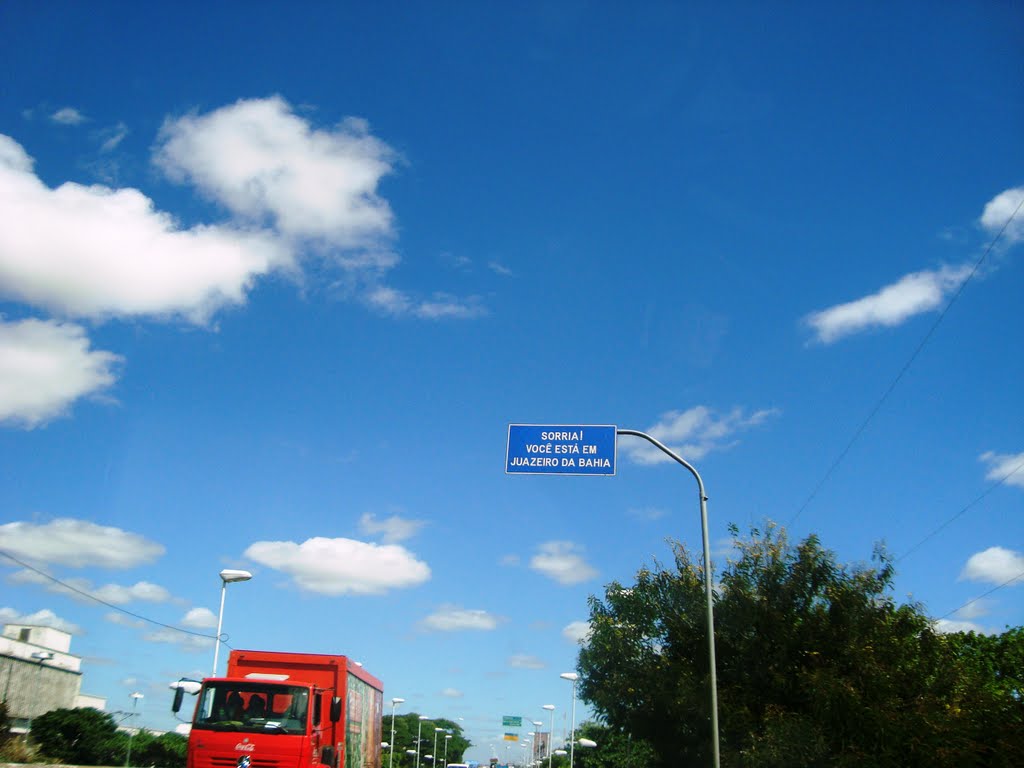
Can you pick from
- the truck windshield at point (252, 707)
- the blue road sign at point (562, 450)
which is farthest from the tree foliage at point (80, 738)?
the blue road sign at point (562, 450)

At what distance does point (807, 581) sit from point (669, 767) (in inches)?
373

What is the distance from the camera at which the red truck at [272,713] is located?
1500cm

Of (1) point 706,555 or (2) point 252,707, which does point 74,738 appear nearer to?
(2) point 252,707

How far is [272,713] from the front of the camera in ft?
50.4

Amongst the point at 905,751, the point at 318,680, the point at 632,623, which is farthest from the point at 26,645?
the point at 905,751

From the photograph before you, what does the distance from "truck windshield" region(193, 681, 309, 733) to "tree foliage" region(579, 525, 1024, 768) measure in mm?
14475

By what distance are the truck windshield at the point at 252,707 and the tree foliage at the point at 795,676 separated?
47.5 ft

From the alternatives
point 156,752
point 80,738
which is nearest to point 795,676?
point 80,738

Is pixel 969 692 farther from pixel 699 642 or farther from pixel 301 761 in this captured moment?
pixel 301 761

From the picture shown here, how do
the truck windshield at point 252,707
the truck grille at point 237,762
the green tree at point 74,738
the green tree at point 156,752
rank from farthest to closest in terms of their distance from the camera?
1. the green tree at point 156,752
2. the green tree at point 74,738
3. the truck windshield at point 252,707
4. the truck grille at point 237,762

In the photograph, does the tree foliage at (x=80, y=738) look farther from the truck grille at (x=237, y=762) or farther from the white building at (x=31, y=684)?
the truck grille at (x=237, y=762)

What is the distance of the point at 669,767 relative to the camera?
104 feet

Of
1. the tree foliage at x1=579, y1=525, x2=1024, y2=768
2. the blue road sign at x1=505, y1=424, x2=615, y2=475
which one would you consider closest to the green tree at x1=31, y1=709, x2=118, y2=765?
the tree foliage at x1=579, y1=525, x2=1024, y2=768

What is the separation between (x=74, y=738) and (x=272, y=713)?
72.7 ft
